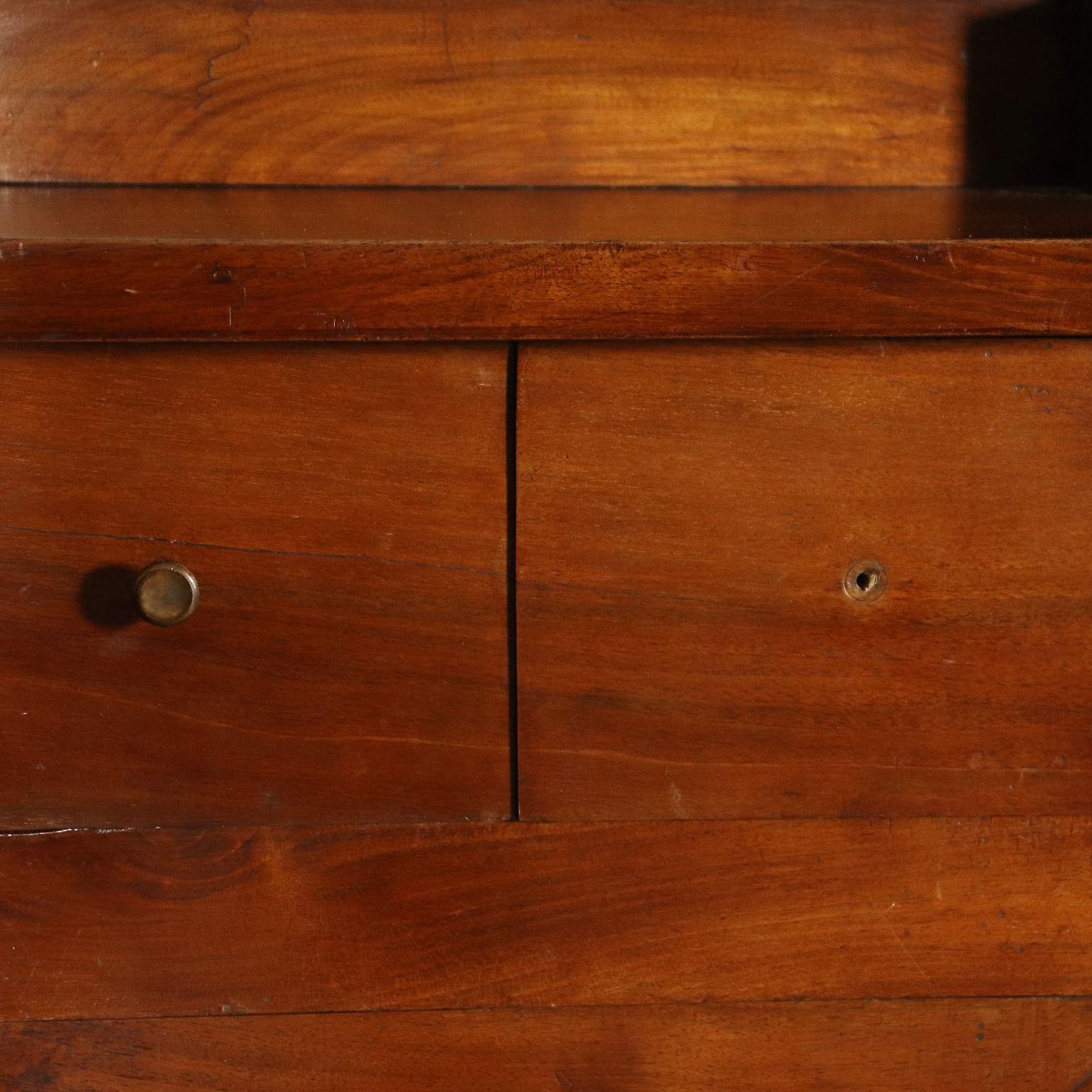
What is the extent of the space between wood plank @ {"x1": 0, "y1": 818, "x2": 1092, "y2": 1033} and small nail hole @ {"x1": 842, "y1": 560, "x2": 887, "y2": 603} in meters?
0.11

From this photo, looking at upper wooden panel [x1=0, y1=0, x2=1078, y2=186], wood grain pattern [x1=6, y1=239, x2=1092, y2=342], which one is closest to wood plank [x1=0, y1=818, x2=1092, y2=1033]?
wood grain pattern [x1=6, y1=239, x2=1092, y2=342]

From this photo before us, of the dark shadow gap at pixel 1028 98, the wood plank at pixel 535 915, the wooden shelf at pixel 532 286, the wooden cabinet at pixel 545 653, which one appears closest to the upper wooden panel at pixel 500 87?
the dark shadow gap at pixel 1028 98

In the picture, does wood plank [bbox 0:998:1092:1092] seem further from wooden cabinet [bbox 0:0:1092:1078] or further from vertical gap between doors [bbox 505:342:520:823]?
vertical gap between doors [bbox 505:342:520:823]

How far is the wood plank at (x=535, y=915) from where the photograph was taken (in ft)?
1.74

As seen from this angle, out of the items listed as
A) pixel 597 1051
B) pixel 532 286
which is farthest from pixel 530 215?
pixel 597 1051

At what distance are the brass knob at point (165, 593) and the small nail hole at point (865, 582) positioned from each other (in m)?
0.28

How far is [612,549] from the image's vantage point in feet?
1.65

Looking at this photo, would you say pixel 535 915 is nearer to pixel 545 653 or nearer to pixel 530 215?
pixel 545 653

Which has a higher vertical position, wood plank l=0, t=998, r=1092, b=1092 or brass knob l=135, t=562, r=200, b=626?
brass knob l=135, t=562, r=200, b=626

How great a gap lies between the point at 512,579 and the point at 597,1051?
0.24 m

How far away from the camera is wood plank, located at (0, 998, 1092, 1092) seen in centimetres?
55

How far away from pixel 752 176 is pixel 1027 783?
476mm

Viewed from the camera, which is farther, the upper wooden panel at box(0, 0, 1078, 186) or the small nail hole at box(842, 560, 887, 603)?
the upper wooden panel at box(0, 0, 1078, 186)

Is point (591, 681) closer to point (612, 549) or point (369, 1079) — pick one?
point (612, 549)
